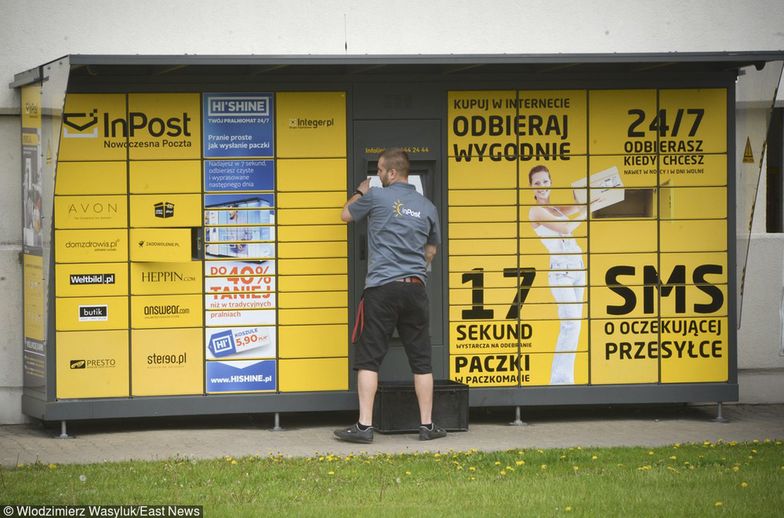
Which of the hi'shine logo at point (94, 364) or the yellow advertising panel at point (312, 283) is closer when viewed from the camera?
the hi'shine logo at point (94, 364)

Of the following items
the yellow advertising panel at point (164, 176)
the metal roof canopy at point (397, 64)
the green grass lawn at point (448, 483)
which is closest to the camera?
the green grass lawn at point (448, 483)

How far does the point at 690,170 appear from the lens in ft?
33.7

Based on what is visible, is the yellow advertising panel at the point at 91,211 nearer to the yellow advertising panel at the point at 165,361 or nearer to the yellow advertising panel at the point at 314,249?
the yellow advertising panel at the point at 165,361

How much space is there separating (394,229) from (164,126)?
1.84m

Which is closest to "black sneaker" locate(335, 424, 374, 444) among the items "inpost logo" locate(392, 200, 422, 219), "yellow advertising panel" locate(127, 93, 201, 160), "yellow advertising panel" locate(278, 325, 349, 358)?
"yellow advertising panel" locate(278, 325, 349, 358)

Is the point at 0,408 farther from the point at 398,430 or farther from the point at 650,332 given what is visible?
the point at 650,332

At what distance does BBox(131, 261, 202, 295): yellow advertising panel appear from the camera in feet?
32.4

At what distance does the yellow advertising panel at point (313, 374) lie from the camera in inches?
396

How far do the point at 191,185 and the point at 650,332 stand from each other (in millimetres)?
3550

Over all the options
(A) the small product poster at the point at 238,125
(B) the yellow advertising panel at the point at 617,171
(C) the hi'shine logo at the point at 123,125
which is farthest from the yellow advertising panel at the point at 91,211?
(B) the yellow advertising panel at the point at 617,171

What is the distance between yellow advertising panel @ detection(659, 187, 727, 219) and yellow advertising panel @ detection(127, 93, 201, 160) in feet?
11.4

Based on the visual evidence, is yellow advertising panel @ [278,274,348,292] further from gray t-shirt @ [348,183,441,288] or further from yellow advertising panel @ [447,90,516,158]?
yellow advertising panel @ [447,90,516,158]

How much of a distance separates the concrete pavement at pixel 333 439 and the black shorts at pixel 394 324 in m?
0.57

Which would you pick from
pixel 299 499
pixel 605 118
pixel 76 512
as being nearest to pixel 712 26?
pixel 605 118
